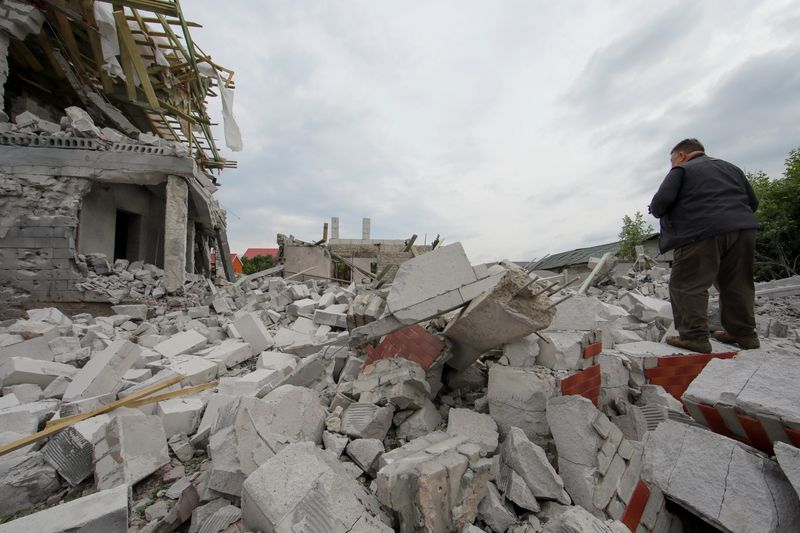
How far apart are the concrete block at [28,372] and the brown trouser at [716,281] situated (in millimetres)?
6132

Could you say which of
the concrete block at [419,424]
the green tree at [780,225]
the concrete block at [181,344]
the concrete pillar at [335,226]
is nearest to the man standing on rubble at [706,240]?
the concrete block at [419,424]

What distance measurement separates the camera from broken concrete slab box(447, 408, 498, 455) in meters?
2.11

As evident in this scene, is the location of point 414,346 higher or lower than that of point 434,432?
higher

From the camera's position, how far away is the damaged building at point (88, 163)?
22.7 feet

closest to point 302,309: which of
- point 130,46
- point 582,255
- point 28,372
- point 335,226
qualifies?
point 28,372

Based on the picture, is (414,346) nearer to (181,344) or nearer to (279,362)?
(279,362)

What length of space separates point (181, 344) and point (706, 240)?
19.9ft

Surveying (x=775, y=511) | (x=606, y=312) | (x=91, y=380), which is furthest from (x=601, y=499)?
(x=91, y=380)

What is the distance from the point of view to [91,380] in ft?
10.9

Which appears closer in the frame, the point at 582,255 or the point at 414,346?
the point at 414,346

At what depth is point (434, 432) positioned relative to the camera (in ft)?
7.26

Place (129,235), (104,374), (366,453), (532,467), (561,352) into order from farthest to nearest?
(129,235) < (104,374) < (561,352) < (366,453) < (532,467)

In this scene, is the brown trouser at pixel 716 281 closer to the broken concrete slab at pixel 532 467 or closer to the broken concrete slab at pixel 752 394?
the broken concrete slab at pixel 752 394

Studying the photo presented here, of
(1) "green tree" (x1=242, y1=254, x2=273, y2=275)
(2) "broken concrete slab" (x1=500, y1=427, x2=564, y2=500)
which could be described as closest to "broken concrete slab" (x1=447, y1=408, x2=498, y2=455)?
(2) "broken concrete slab" (x1=500, y1=427, x2=564, y2=500)
